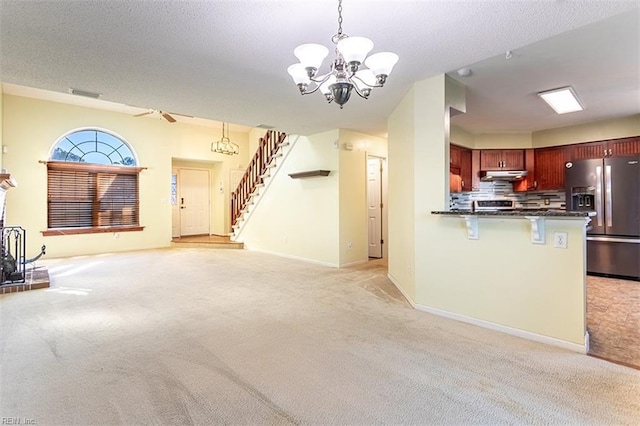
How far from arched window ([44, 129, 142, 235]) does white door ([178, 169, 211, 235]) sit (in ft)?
5.04

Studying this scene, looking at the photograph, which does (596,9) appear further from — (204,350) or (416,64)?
(204,350)

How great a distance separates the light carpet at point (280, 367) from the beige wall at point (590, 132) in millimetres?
4294

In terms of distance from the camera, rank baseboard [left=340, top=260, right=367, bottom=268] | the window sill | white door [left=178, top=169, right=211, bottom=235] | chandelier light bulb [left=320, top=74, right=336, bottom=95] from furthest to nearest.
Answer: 1. white door [left=178, top=169, right=211, bottom=235]
2. the window sill
3. baseboard [left=340, top=260, right=367, bottom=268]
4. chandelier light bulb [left=320, top=74, right=336, bottom=95]

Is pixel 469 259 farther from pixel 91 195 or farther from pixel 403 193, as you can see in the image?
pixel 91 195

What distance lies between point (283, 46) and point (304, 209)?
3996mm

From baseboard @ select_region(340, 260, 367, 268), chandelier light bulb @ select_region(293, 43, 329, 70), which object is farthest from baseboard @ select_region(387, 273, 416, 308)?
chandelier light bulb @ select_region(293, 43, 329, 70)

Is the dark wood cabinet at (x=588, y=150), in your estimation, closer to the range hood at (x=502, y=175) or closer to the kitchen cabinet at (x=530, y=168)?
the kitchen cabinet at (x=530, y=168)

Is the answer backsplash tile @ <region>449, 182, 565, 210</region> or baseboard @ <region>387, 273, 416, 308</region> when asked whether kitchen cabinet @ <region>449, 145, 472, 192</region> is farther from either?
baseboard @ <region>387, 273, 416, 308</region>

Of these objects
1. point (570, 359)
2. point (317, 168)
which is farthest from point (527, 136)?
point (570, 359)

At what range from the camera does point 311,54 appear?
6.59ft

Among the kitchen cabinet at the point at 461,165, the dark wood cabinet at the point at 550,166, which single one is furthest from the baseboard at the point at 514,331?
the dark wood cabinet at the point at 550,166

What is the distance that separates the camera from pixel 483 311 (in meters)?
2.98

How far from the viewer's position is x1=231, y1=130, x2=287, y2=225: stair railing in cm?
729

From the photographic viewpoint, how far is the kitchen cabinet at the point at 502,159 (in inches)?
231
